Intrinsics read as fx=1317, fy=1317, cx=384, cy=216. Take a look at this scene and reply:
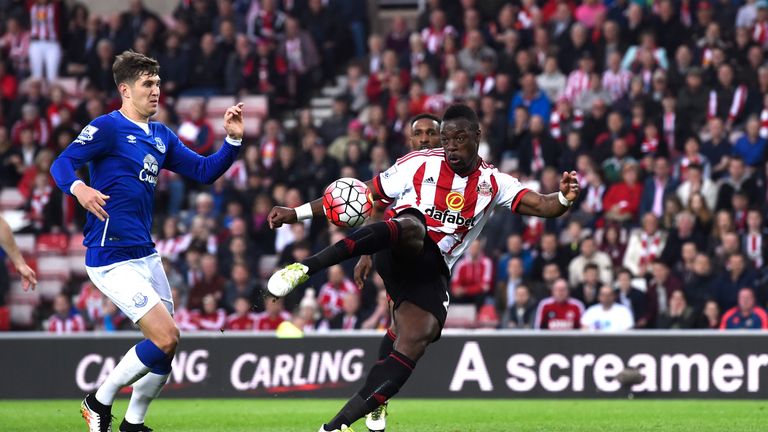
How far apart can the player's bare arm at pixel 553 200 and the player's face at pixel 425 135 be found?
1.41 metres

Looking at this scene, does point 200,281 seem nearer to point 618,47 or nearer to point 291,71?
point 291,71

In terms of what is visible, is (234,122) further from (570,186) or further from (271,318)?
(271,318)

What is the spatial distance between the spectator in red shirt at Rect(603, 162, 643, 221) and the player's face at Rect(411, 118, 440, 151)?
775cm

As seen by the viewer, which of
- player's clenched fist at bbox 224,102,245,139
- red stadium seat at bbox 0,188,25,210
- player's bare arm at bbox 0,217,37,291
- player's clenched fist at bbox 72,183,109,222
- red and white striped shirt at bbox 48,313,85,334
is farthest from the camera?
red stadium seat at bbox 0,188,25,210

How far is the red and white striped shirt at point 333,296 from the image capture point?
17.6 metres

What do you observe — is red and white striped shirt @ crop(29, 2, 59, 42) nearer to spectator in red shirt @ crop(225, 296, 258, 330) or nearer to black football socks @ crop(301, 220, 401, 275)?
spectator in red shirt @ crop(225, 296, 258, 330)

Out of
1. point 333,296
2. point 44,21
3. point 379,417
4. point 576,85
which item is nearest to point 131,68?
point 379,417

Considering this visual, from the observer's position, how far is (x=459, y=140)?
358 inches

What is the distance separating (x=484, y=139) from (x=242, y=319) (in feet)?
14.8

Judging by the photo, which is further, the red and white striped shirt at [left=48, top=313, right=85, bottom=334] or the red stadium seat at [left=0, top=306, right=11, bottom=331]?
the red stadium seat at [left=0, top=306, right=11, bottom=331]

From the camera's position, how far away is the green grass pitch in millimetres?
10828

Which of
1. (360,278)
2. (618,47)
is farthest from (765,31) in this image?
(360,278)

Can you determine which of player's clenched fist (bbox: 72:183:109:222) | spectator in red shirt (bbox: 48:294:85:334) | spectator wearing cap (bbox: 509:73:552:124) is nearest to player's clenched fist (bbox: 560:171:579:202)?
player's clenched fist (bbox: 72:183:109:222)

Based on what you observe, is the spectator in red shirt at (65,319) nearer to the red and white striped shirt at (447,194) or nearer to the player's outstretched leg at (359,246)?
the red and white striped shirt at (447,194)
